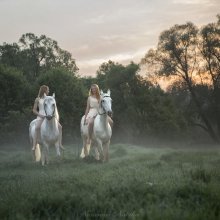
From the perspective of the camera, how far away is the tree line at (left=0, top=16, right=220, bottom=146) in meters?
52.7

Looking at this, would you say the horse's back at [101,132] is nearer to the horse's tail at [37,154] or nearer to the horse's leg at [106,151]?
the horse's leg at [106,151]

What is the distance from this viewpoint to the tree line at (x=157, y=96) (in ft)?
173

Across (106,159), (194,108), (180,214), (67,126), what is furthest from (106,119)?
(194,108)

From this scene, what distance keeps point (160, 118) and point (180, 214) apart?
5153 cm

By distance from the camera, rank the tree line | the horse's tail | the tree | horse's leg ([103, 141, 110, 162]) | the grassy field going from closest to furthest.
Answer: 1. the grassy field
2. horse's leg ([103, 141, 110, 162])
3. the horse's tail
4. the tree line
5. the tree

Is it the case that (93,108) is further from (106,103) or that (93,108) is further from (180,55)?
(180,55)

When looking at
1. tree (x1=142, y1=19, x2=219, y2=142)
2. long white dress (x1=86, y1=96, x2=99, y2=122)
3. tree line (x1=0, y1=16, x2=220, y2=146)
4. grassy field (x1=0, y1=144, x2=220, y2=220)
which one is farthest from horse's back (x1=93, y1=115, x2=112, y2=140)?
tree (x1=142, y1=19, x2=219, y2=142)

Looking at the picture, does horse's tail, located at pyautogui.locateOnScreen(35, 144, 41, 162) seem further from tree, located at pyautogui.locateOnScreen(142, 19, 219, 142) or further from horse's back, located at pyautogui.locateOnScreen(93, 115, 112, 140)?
tree, located at pyautogui.locateOnScreen(142, 19, 219, 142)

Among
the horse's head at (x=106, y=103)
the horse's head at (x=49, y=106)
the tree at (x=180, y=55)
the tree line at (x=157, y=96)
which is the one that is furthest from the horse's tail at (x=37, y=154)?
the tree at (x=180, y=55)

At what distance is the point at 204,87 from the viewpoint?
57375 millimetres

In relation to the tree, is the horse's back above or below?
below

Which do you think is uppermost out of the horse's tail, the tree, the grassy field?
the tree

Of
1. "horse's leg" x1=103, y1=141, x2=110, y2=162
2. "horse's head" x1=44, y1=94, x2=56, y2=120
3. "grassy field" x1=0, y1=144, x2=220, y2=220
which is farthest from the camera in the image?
"horse's leg" x1=103, y1=141, x2=110, y2=162

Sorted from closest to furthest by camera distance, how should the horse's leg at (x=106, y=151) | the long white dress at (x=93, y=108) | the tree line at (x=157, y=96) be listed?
the horse's leg at (x=106, y=151) < the long white dress at (x=93, y=108) < the tree line at (x=157, y=96)
